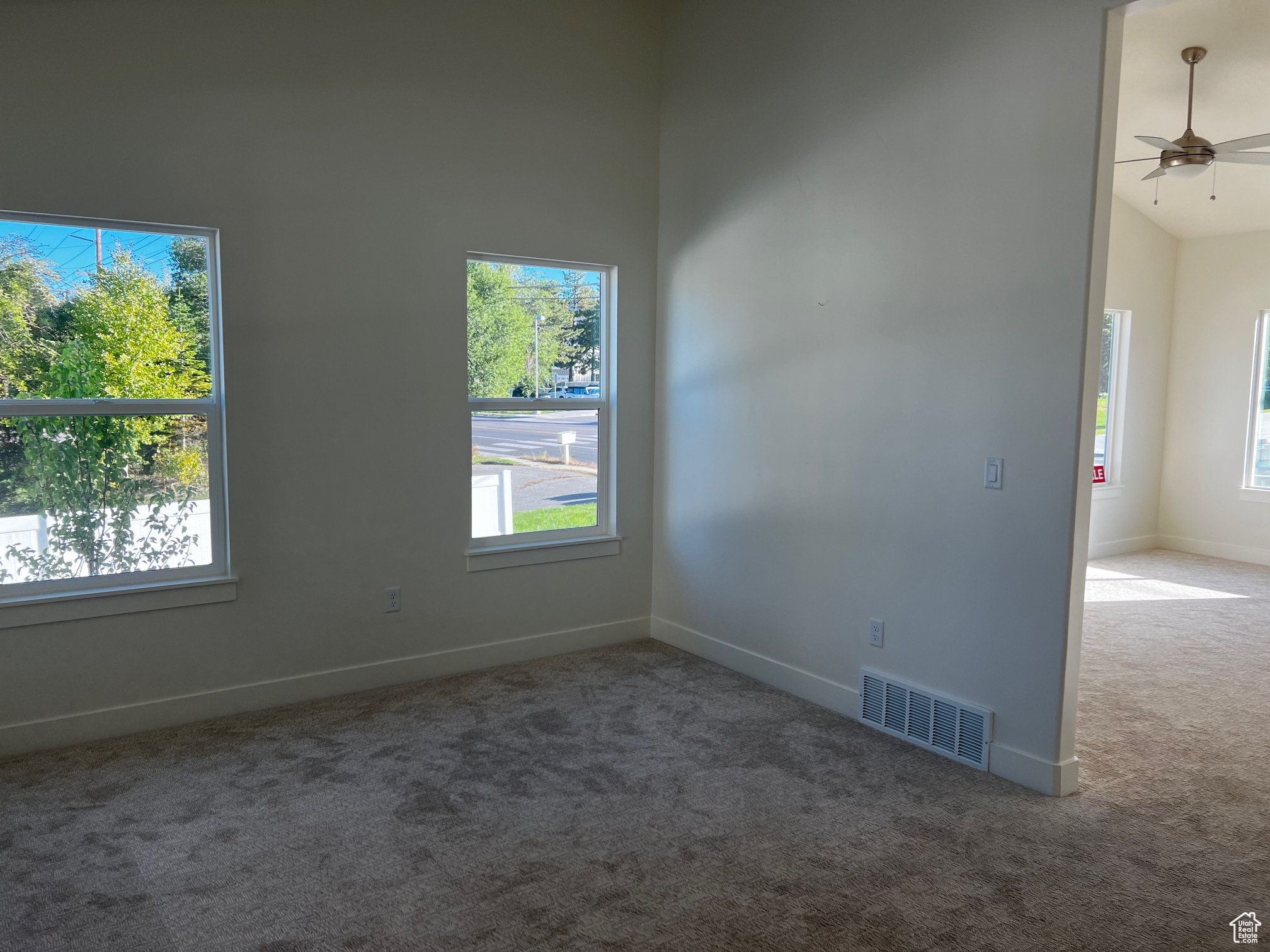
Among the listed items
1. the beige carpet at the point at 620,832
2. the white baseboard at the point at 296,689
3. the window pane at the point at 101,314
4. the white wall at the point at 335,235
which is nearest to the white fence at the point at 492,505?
the white wall at the point at 335,235

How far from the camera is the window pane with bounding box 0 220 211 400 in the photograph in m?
3.29

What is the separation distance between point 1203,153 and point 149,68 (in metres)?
5.25

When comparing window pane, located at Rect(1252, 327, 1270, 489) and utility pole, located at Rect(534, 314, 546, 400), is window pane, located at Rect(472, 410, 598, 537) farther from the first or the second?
window pane, located at Rect(1252, 327, 1270, 489)

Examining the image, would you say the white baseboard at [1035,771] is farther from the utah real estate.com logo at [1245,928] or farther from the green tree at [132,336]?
the green tree at [132,336]

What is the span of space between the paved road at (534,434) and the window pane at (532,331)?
0.40 ft

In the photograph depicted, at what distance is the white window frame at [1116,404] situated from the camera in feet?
24.4

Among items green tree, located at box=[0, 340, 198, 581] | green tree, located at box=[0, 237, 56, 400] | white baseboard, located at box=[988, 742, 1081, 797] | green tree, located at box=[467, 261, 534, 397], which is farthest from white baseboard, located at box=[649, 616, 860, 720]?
green tree, located at box=[0, 237, 56, 400]

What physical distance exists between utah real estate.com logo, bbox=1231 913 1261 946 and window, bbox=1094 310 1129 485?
5.76 metres

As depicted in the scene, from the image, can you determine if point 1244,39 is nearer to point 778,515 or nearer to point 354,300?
point 778,515

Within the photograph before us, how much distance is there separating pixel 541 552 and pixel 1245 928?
10.6 ft

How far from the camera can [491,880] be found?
2.50 meters

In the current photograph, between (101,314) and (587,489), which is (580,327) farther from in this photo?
(101,314)

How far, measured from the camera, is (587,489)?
4812 millimetres

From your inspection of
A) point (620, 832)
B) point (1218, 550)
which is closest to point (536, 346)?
point (620, 832)
